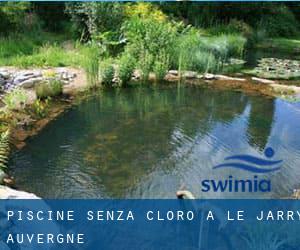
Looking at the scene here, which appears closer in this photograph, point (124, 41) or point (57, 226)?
point (57, 226)

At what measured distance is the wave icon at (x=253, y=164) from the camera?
6527mm

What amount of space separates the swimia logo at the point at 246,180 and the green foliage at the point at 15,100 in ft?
13.3

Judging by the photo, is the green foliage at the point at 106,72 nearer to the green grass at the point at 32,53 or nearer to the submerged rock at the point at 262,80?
the green grass at the point at 32,53

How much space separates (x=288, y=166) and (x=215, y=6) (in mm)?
13973

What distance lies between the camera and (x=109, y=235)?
15.4 ft

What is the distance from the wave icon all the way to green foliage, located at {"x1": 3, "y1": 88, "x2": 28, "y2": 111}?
4056 millimetres

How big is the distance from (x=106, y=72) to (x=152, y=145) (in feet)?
12.0

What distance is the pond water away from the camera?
5.90m

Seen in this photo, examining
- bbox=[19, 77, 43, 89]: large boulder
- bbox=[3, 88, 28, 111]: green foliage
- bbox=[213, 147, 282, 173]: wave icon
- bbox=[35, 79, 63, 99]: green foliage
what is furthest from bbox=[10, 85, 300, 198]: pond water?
bbox=[19, 77, 43, 89]: large boulder

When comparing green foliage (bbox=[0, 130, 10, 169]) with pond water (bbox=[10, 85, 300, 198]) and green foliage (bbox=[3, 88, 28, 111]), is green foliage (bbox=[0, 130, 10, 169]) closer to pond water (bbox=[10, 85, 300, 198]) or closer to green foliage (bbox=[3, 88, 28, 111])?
pond water (bbox=[10, 85, 300, 198])

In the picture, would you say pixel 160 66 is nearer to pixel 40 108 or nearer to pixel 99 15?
pixel 99 15

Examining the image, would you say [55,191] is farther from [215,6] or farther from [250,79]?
[215,6]

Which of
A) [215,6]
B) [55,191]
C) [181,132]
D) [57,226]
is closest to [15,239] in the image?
[57,226]

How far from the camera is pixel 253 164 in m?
6.68
